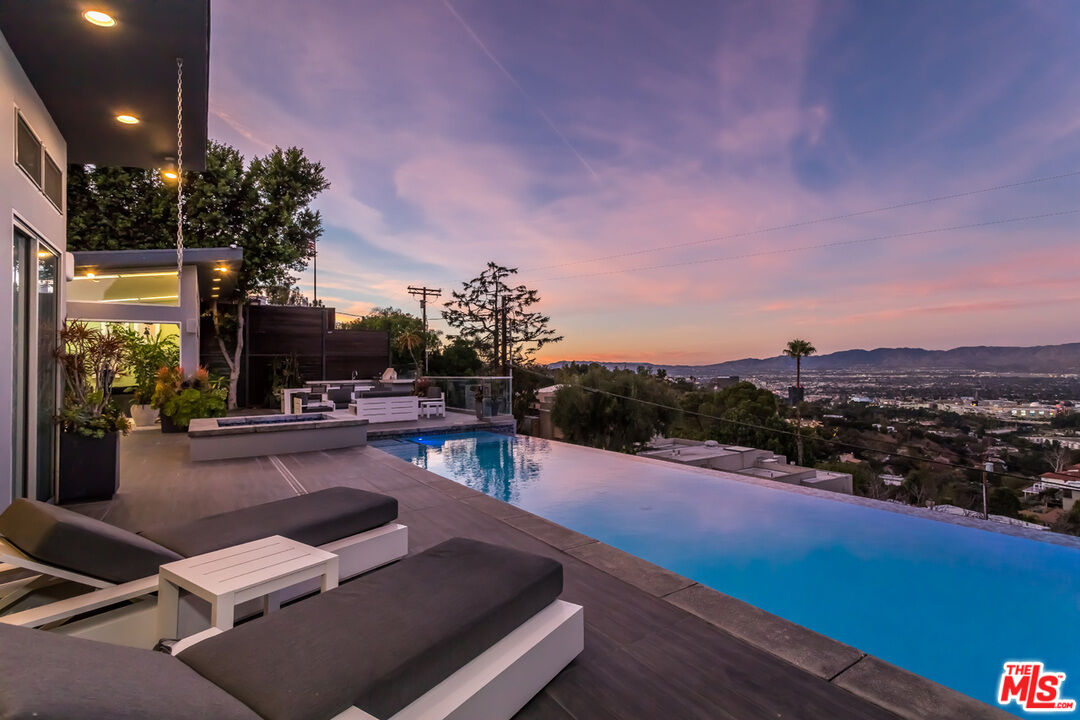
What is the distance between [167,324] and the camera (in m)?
9.95

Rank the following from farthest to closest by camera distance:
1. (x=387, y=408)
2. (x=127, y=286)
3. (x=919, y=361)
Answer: (x=919, y=361) < (x=387, y=408) < (x=127, y=286)

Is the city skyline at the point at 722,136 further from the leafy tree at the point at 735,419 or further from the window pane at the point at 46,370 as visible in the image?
the leafy tree at the point at 735,419

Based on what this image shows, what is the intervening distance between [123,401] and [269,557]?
33.5 ft

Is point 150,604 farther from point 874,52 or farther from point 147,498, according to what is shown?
point 874,52

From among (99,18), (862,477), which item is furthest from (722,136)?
(862,477)

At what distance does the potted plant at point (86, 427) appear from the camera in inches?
173

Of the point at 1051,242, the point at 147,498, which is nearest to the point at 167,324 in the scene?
the point at 147,498

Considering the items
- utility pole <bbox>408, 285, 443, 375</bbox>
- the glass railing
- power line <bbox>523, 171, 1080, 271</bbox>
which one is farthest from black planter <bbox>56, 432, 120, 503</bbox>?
utility pole <bbox>408, 285, 443, 375</bbox>

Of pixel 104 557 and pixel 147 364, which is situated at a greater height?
pixel 147 364

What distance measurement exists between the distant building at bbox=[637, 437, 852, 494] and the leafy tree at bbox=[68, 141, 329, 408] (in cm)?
1096

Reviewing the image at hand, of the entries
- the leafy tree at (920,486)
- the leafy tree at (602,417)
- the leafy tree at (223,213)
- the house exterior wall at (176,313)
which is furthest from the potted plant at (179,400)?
the leafy tree at (920,486)

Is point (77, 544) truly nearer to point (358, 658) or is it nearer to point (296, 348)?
point (358, 658)

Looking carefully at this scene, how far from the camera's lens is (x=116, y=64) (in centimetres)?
348

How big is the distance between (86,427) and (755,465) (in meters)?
14.7
